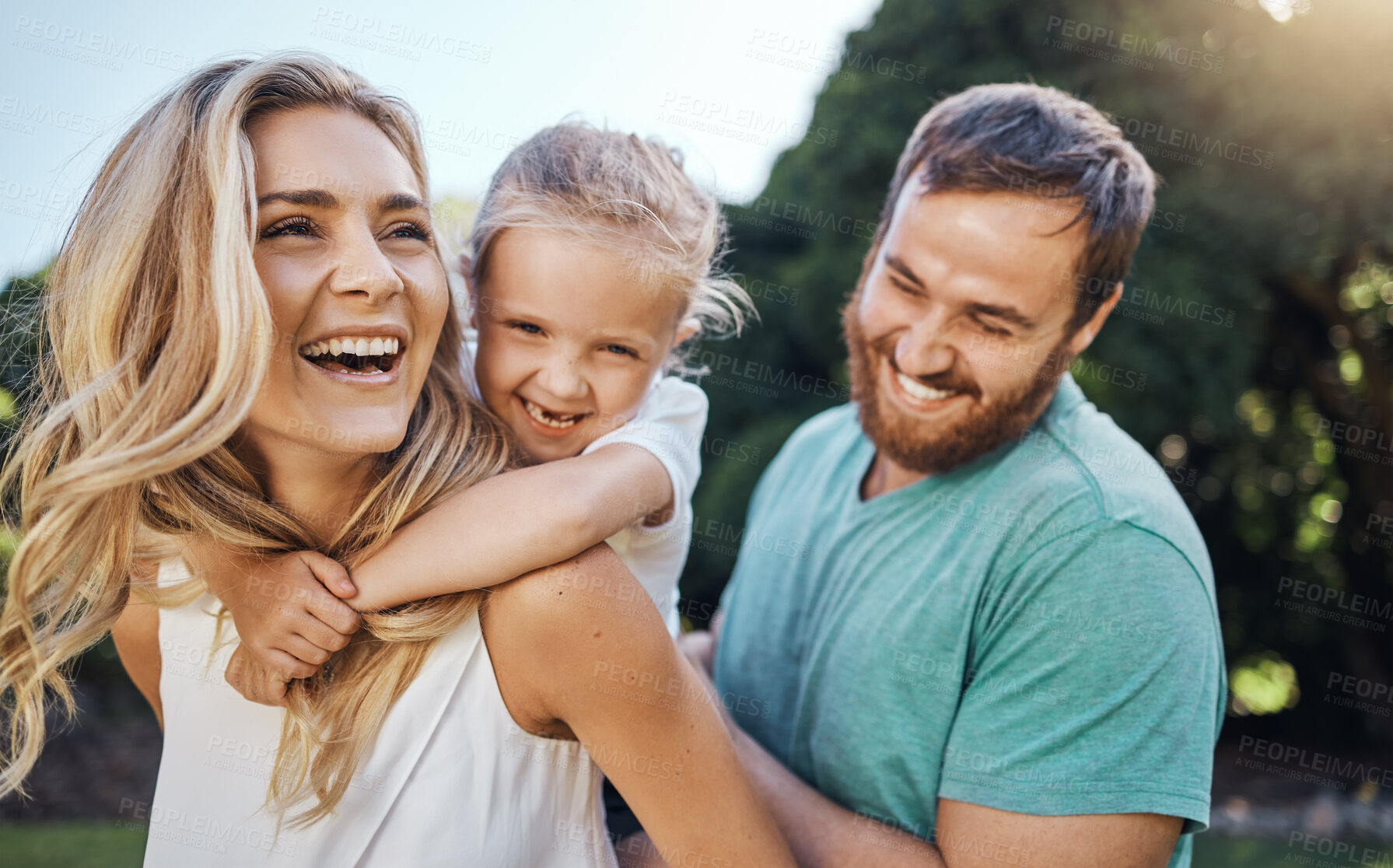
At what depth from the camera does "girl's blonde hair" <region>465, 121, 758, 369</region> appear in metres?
2.10

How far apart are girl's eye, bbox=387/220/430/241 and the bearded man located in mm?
1395

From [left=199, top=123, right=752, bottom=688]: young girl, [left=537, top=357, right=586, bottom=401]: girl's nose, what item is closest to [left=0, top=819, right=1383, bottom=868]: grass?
[left=199, top=123, right=752, bottom=688]: young girl

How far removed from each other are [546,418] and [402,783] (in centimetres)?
92

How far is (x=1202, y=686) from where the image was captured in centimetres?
202

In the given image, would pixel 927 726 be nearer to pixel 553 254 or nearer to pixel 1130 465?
pixel 1130 465

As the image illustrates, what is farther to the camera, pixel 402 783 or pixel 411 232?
pixel 411 232

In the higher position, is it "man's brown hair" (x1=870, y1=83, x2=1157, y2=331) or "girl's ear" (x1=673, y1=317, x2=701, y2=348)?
"man's brown hair" (x1=870, y1=83, x2=1157, y2=331)

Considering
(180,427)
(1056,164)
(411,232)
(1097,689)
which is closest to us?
(180,427)

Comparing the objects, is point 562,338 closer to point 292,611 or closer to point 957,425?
point 292,611

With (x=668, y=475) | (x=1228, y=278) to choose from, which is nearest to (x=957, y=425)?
(x=668, y=475)

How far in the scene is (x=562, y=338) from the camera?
2.13 meters

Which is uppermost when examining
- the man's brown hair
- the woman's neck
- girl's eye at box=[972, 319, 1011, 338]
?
the man's brown hair

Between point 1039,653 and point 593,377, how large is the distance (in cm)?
123

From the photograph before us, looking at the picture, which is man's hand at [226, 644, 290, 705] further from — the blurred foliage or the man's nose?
the blurred foliage
